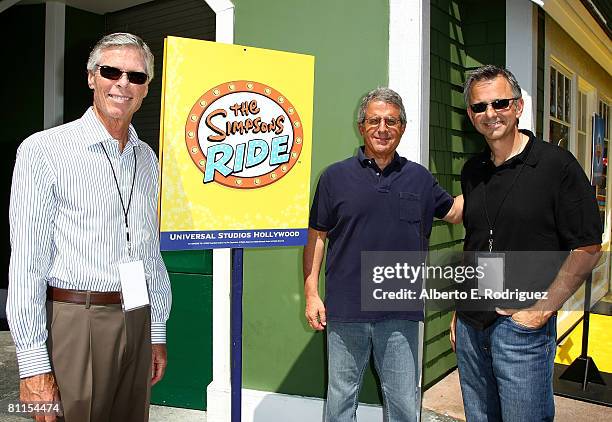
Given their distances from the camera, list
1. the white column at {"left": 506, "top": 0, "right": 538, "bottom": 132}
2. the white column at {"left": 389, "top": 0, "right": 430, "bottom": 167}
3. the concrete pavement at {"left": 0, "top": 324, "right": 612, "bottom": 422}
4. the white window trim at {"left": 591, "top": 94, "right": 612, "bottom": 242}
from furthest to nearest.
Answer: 1. the white window trim at {"left": 591, "top": 94, "right": 612, "bottom": 242}
2. the white column at {"left": 506, "top": 0, "right": 538, "bottom": 132}
3. the concrete pavement at {"left": 0, "top": 324, "right": 612, "bottom": 422}
4. the white column at {"left": 389, "top": 0, "right": 430, "bottom": 167}

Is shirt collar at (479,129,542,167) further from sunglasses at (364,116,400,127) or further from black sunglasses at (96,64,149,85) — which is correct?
black sunglasses at (96,64,149,85)

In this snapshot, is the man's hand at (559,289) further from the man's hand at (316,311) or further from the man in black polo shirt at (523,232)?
the man's hand at (316,311)

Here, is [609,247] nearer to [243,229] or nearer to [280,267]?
[280,267]

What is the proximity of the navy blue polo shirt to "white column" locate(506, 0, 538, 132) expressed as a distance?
2003 mm

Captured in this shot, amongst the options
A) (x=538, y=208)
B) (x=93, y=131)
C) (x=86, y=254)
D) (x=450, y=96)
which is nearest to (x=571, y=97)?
(x=450, y=96)

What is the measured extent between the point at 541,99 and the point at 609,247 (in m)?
4.64

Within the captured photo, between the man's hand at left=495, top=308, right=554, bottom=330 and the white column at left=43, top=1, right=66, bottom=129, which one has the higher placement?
the white column at left=43, top=1, right=66, bottom=129

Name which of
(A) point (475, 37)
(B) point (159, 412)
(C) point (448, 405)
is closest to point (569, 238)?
(C) point (448, 405)

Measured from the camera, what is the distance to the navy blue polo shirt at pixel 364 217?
247 centimetres

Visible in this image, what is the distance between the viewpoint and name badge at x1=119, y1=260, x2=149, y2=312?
76.1 inches

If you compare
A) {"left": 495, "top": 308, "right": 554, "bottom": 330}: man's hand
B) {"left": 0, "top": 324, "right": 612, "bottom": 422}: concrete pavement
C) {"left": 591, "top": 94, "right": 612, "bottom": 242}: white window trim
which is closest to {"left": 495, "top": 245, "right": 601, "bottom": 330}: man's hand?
{"left": 495, "top": 308, "right": 554, "bottom": 330}: man's hand

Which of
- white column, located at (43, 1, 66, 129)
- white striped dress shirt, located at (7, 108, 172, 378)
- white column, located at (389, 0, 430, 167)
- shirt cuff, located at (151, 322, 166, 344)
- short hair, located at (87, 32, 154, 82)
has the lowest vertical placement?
shirt cuff, located at (151, 322, 166, 344)

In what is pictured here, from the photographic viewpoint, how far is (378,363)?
2549 millimetres

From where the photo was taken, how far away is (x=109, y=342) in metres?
1.93
